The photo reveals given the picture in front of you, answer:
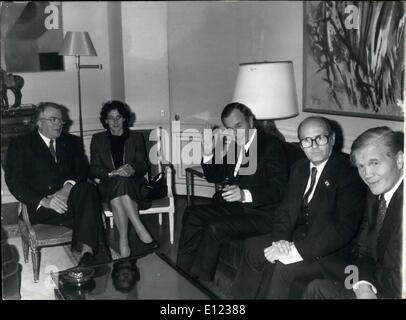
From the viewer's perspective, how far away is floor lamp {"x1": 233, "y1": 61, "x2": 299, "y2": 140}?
309 centimetres

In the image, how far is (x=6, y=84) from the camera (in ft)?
13.4

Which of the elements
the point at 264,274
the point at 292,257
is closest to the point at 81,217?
the point at 264,274

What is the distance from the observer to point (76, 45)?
408 cm

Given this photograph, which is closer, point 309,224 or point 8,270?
point 8,270

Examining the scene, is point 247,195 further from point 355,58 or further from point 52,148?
point 52,148

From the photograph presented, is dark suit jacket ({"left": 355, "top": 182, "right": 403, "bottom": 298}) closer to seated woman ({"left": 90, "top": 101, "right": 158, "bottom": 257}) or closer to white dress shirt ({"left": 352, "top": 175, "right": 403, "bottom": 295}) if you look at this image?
white dress shirt ({"left": 352, "top": 175, "right": 403, "bottom": 295})

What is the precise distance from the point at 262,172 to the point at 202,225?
0.49 m

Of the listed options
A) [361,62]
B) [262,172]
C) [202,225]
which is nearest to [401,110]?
[361,62]

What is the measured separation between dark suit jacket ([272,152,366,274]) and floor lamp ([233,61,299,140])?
0.78m

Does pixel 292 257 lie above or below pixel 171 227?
above

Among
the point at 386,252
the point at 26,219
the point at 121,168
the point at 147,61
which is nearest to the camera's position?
the point at 386,252

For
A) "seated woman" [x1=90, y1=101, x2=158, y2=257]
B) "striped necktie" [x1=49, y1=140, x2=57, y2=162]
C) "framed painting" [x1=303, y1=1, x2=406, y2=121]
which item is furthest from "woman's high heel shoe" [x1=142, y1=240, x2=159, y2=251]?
"framed painting" [x1=303, y1=1, x2=406, y2=121]

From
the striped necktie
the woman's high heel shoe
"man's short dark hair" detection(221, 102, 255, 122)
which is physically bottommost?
the woman's high heel shoe

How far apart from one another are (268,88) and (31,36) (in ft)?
8.15
